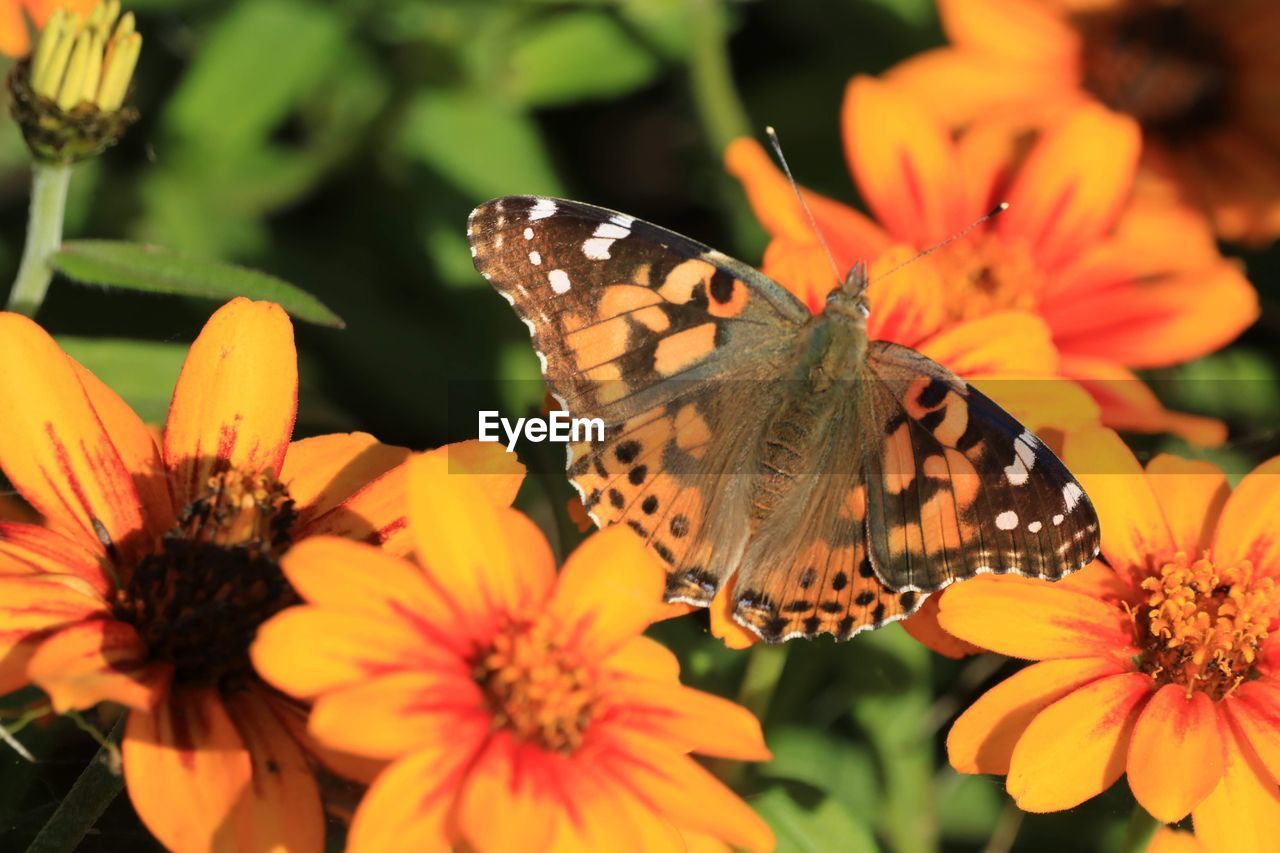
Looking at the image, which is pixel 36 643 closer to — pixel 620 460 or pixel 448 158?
pixel 620 460

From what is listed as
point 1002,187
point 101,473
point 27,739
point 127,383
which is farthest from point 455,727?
point 1002,187

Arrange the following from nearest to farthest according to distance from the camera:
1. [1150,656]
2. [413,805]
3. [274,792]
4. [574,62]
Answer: [413,805], [274,792], [1150,656], [574,62]

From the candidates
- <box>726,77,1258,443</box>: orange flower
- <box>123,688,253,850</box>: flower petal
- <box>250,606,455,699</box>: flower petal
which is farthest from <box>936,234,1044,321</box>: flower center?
<box>123,688,253,850</box>: flower petal

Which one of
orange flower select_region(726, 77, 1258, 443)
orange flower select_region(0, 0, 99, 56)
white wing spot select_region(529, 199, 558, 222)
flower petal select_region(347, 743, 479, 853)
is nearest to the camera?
flower petal select_region(347, 743, 479, 853)

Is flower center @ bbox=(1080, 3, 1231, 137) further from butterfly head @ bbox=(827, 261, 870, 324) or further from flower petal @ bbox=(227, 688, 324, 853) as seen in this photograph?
flower petal @ bbox=(227, 688, 324, 853)

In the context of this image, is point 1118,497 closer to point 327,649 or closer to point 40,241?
point 327,649

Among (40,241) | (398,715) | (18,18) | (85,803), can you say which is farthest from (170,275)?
(398,715)

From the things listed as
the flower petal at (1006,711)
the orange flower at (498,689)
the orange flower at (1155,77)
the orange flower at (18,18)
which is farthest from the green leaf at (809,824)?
the orange flower at (1155,77)

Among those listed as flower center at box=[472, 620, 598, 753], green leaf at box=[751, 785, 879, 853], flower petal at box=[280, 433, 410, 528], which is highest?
flower petal at box=[280, 433, 410, 528]
